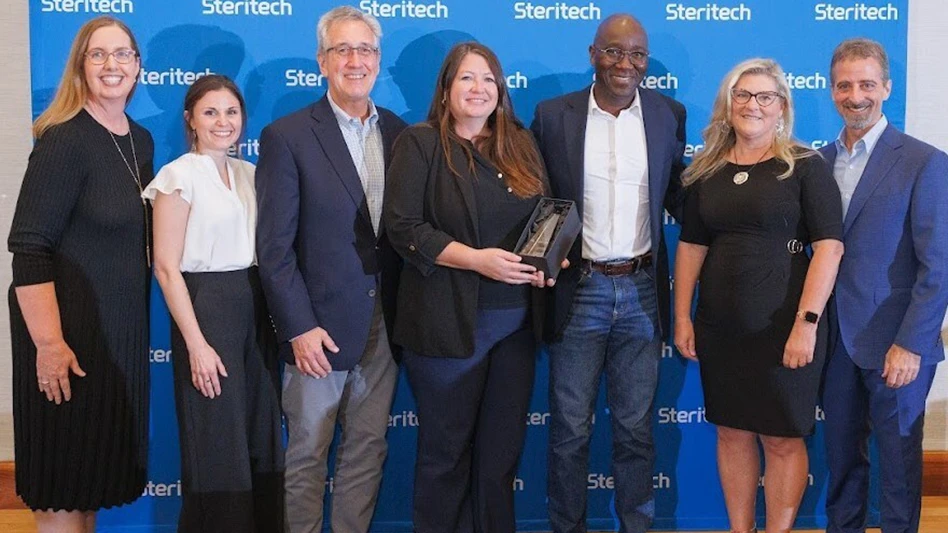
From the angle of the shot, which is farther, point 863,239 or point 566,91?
point 566,91

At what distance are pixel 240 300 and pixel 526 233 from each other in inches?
34.8

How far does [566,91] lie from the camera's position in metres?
3.52

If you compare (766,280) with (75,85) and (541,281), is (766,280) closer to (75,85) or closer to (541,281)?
(541,281)

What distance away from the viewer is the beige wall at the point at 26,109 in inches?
142

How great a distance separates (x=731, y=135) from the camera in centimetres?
301

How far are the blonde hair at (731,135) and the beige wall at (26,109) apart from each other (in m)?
1.12

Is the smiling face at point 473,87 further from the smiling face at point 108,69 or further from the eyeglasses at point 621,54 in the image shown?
the smiling face at point 108,69

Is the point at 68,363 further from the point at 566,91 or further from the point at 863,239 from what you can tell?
the point at 863,239

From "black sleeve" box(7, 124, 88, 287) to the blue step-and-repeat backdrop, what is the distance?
0.86 metres

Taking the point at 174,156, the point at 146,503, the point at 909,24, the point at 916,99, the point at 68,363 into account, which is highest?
the point at 909,24

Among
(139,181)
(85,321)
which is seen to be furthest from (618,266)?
(85,321)

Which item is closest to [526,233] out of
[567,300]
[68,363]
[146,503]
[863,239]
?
[567,300]

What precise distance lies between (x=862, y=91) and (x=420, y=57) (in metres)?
1.57

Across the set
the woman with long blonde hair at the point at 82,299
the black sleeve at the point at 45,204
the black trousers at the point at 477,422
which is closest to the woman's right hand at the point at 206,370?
the woman with long blonde hair at the point at 82,299
